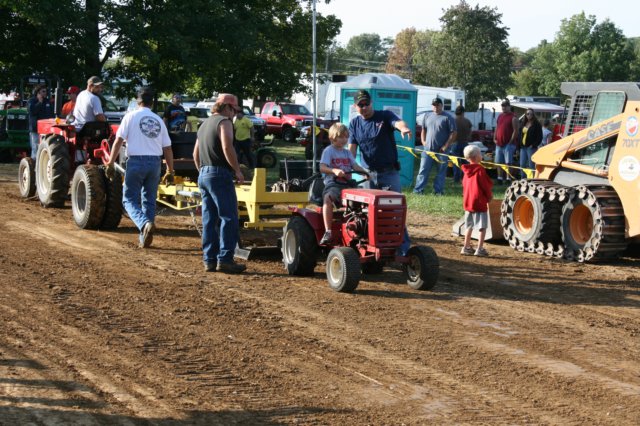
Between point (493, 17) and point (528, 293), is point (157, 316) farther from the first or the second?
point (493, 17)

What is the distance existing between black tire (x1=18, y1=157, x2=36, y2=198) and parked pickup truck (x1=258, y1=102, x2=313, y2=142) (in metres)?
24.7

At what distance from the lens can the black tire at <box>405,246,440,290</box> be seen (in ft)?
29.8

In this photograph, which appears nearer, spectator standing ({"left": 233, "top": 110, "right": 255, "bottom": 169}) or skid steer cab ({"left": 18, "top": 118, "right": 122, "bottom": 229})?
skid steer cab ({"left": 18, "top": 118, "right": 122, "bottom": 229})

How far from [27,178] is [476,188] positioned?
762 cm

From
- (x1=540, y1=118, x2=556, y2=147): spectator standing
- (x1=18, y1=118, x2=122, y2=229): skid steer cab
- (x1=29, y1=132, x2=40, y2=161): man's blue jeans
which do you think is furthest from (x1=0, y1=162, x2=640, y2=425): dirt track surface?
(x1=540, y1=118, x2=556, y2=147): spectator standing

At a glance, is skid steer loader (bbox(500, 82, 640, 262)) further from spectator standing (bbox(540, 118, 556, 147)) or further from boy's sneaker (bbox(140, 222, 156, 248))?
spectator standing (bbox(540, 118, 556, 147))

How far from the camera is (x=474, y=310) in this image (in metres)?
8.48

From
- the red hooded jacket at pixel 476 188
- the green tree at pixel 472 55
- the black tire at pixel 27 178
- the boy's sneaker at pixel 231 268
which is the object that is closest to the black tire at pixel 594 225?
the red hooded jacket at pixel 476 188

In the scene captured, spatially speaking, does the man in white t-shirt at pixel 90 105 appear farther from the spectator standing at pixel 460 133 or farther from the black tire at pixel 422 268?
the spectator standing at pixel 460 133

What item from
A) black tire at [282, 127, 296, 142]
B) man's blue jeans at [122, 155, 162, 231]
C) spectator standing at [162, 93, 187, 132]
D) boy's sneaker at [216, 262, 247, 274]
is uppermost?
black tire at [282, 127, 296, 142]

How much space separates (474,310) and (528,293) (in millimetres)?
1256

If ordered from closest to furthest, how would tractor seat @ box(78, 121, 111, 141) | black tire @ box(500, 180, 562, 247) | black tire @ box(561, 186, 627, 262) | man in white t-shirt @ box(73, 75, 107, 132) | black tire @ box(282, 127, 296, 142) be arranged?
black tire @ box(561, 186, 627, 262)
black tire @ box(500, 180, 562, 247)
man in white t-shirt @ box(73, 75, 107, 132)
tractor seat @ box(78, 121, 111, 141)
black tire @ box(282, 127, 296, 142)

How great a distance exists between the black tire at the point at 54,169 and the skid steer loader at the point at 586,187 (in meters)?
6.33

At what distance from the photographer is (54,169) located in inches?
539
